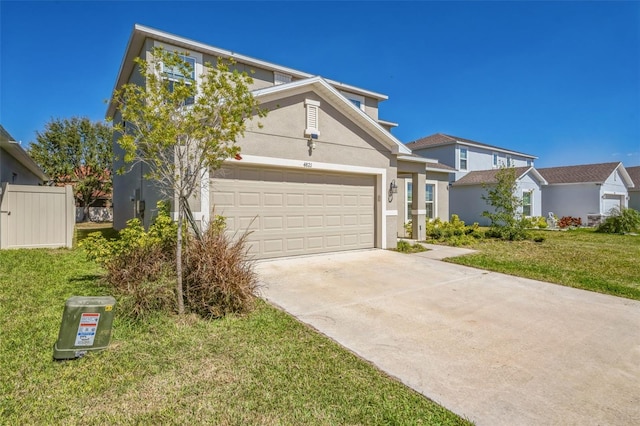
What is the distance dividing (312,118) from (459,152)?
715 inches

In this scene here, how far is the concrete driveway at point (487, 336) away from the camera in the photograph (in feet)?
9.27

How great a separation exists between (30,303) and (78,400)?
129 inches

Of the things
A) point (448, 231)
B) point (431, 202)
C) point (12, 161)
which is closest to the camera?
point (12, 161)

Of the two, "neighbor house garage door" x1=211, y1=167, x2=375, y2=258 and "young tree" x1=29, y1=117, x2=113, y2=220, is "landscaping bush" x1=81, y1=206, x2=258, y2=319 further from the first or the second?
"young tree" x1=29, y1=117, x2=113, y2=220

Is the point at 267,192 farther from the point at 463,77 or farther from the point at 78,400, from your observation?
the point at 463,77

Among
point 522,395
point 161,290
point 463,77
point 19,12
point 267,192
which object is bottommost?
point 522,395

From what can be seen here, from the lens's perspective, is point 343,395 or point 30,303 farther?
point 30,303

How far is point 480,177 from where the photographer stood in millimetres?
22469

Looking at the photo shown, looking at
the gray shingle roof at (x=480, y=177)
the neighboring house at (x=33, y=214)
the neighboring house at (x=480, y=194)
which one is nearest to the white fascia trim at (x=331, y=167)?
the neighboring house at (x=33, y=214)

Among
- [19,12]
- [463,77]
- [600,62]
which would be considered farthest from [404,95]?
[19,12]

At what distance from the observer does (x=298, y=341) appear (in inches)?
154

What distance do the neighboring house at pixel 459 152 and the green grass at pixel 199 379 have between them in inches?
859

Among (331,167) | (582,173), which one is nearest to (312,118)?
(331,167)

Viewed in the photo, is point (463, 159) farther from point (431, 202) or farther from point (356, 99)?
point (356, 99)
